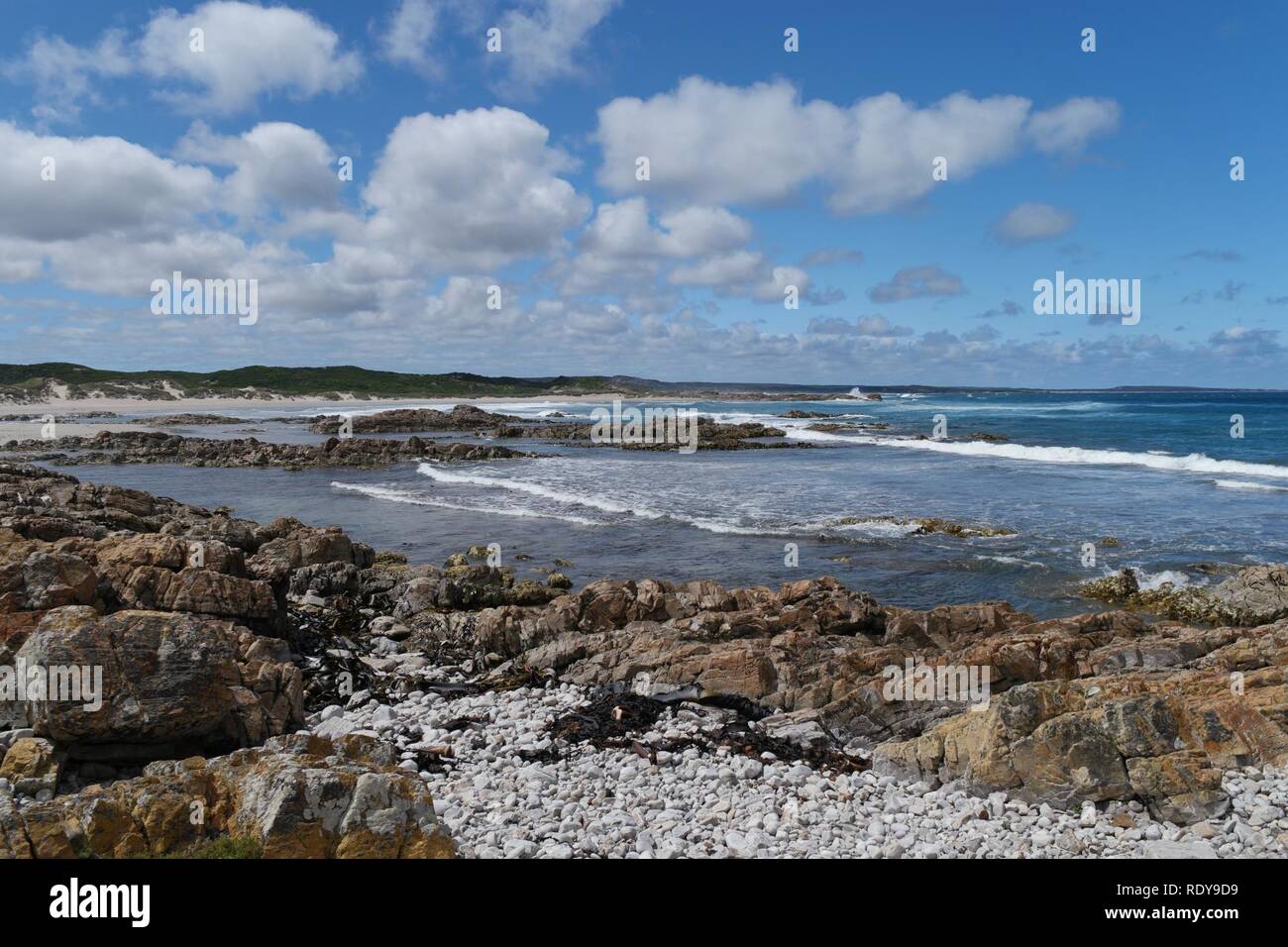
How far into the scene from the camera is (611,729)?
9.93 metres

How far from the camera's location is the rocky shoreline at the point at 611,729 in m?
6.41

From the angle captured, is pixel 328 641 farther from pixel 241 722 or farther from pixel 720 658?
pixel 720 658

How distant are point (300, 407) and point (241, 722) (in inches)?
4870

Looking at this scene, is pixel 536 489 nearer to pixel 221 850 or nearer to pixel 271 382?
pixel 221 850

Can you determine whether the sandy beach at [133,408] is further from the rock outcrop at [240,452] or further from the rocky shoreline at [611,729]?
the rocky shoreline at [611,729]

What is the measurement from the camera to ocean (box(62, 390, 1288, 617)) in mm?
19906

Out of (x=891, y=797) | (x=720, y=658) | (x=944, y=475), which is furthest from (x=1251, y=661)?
(x=944, y=475)

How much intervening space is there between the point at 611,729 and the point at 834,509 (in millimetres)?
21056

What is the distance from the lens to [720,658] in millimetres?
11500

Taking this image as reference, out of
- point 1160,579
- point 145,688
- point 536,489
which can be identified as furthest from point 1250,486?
point 145,688

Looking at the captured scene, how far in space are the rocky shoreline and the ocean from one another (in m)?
5.49

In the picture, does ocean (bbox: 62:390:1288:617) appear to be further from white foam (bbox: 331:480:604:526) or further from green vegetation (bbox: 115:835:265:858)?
green vegetation (bbox: 115:835:265:858)
